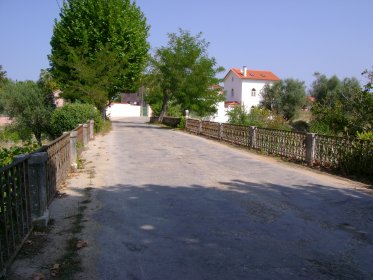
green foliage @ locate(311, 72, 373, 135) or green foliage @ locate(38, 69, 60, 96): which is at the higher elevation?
green foliage @ locate(38, 69, 60, 96)

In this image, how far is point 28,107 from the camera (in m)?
30.8

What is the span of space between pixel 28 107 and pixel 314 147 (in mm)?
24690

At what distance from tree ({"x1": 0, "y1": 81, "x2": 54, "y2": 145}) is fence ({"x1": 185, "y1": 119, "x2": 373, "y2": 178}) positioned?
59.1 feet

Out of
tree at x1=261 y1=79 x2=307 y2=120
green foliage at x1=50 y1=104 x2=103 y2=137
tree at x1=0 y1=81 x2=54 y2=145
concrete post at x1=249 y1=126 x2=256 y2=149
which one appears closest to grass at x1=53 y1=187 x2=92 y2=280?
concrete post at x1=249 y1=126 x2=256 y2=149

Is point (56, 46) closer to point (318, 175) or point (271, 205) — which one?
point (318, 175)

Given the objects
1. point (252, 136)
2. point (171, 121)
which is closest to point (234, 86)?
point (171, 121)

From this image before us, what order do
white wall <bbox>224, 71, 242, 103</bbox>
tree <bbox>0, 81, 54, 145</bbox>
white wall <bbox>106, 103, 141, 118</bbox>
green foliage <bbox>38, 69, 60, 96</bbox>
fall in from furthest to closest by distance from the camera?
white wall <bbox>224, 71, 242, 103</bbox> < white wall <bbox>106, 103, 141, 118</bbox> < green foliage <bbox>38, 69, 60, 96</bbox> < tree <bbox>0, 81, 54, 145</bbox>

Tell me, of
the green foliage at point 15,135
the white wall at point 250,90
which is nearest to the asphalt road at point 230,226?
the green foliage at point 15,135

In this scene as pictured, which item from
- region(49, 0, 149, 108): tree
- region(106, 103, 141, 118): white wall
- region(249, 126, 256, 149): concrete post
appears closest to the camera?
region(249, 126, 256, 149): concrete post

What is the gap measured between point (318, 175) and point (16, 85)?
1138 inches

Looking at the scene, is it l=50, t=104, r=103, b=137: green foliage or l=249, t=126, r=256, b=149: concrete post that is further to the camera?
l=50, t=104, r=103, b=137: green foliage

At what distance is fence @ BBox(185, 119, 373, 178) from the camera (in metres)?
10.7

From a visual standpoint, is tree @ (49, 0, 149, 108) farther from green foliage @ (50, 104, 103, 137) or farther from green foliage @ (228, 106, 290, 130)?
green foliage @ (228, 106, 290, 130)

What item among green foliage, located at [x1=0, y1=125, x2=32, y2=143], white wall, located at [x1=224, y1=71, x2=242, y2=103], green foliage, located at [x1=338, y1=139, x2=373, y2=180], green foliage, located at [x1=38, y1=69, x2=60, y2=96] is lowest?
green foliage, located at [x1=0, y1=125, x2=32, y2=143]
